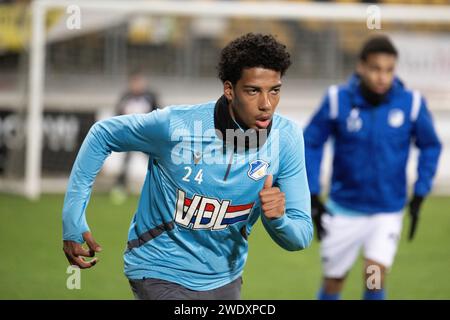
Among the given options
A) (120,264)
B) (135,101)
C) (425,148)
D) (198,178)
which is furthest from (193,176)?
(135,101)

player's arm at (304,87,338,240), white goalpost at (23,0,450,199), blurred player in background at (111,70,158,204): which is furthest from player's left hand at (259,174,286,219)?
blurred player in background at (111,70,158,204)

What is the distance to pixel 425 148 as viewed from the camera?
6352 millimetres

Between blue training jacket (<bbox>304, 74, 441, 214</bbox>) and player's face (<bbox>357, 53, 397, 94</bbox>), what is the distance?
0.36 ft

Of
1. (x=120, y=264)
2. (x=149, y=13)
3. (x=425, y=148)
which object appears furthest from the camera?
(x=149, y=13)

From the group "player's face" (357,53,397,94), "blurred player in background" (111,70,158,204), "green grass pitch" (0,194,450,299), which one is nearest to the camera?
"player's face" (357,53,397,94)

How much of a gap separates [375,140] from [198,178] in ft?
8.03

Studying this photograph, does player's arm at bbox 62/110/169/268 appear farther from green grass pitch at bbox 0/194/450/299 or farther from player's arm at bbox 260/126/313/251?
green grass pitch at bbox 0/194/450/299

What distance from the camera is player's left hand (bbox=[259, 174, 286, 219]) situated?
3.69m

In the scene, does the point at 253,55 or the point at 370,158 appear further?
the point at 370,158

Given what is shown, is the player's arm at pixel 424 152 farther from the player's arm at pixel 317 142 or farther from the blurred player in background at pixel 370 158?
the player's arm at pixel 317 142

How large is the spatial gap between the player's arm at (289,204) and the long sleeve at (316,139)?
2245mm

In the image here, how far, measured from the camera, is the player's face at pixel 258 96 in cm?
388

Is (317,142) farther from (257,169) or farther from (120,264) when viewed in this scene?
(120,264)

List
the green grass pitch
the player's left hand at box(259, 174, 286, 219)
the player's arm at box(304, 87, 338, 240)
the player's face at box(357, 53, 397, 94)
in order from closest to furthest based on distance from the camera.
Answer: the player's left hand at box(259, 174, 286, 219) < the player's face at box(357, 53, 397, 94) < the player's arm at box(304, 87, 338, 240) < the green grass pitch
